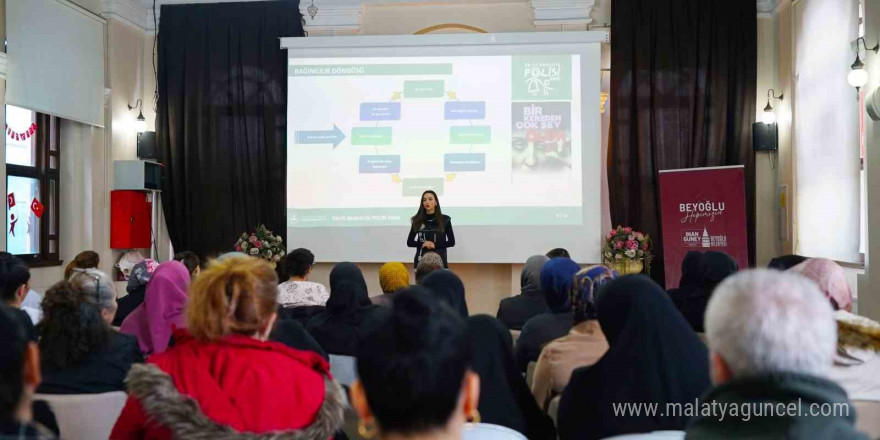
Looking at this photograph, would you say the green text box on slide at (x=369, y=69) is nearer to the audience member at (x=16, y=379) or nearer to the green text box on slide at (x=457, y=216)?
the green text box on slide at (x=457, y=216)

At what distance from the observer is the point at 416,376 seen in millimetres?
954

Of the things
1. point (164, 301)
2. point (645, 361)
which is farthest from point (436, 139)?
point (645, 361)

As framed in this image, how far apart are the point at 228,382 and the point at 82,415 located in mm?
854

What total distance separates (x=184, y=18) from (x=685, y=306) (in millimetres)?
6368

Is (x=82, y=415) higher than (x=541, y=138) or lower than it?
lower

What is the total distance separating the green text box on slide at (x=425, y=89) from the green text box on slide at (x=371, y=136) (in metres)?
0.42

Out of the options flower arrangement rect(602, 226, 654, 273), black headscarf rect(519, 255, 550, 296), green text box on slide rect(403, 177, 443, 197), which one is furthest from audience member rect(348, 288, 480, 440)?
green text box on slide rect(403, 177, 443, 197)

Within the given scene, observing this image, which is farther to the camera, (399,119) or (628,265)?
(399,119)

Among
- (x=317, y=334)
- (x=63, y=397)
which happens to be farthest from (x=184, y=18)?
(x=63, y=397)

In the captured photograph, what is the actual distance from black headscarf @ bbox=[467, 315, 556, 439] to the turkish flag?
19.8ft

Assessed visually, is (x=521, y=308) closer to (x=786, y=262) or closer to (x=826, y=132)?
(x=786, y=262)

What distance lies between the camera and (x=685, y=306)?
3.65m

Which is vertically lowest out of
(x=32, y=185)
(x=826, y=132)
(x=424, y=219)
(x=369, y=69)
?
(x=424, y=219)

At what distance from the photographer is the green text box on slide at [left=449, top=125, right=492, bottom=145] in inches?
286
